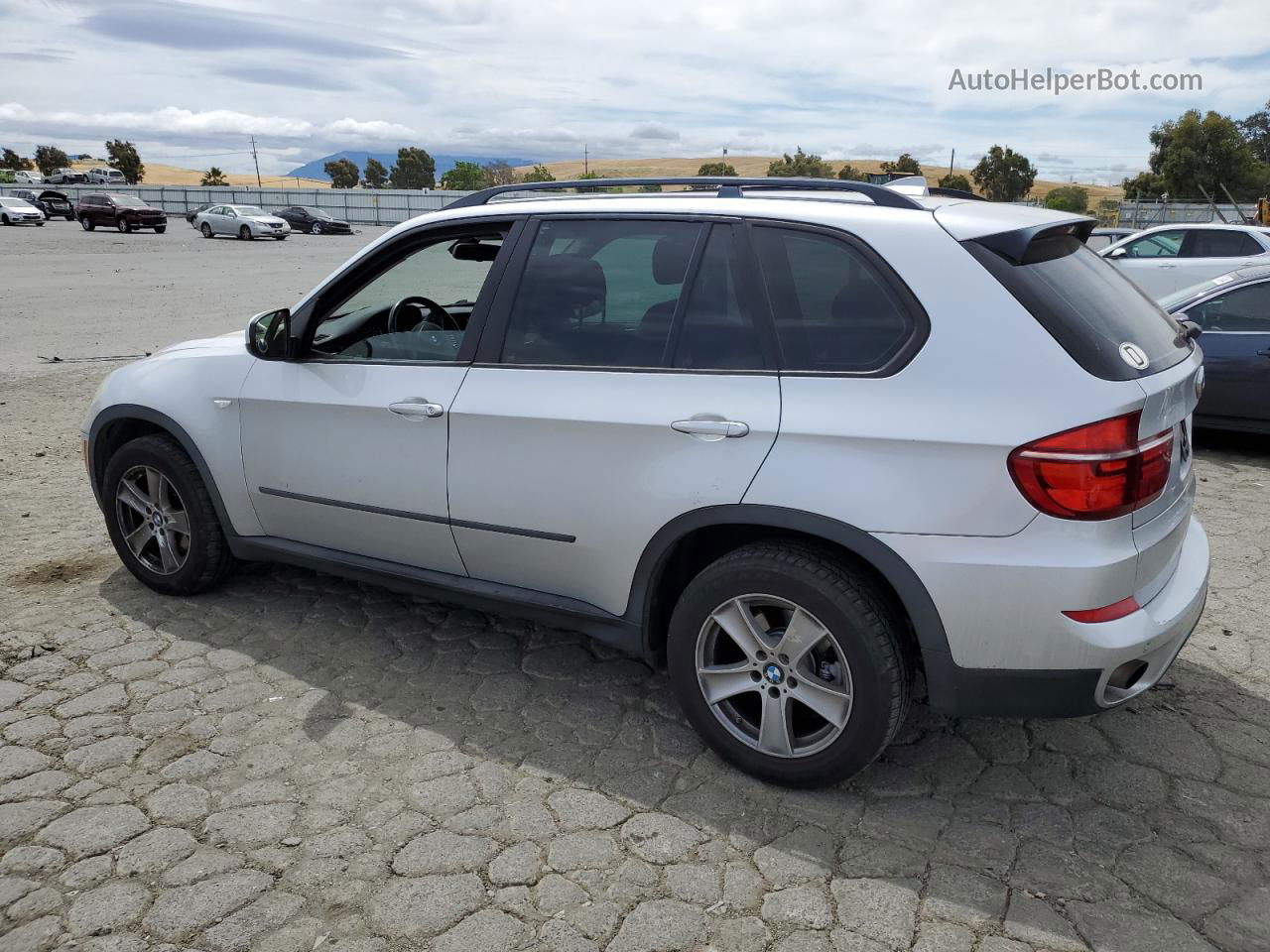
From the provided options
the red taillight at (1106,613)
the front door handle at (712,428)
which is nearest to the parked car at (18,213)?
the front door handle at (712,428)

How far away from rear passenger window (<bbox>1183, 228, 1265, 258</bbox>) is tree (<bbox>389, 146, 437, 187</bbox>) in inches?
4237

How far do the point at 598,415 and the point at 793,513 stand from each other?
736 mm

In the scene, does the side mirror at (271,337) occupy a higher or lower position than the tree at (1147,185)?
lower

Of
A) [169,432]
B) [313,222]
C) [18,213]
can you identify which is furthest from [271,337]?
[313,222]

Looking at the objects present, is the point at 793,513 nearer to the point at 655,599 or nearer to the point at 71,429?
the point at 655,599

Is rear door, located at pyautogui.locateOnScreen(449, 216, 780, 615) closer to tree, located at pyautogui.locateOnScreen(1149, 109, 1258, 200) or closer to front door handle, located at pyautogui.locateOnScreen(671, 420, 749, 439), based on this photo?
front door handle, located at pyautogui.locateOnScreen(671, 420, 749, 439)

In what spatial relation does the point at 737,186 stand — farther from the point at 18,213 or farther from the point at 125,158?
the point at 125,158

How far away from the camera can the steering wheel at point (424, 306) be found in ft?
14.2

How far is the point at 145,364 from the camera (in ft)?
15.3

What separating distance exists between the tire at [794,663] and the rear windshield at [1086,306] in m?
0.89

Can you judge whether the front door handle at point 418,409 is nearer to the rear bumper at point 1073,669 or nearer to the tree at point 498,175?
the rear bumper at point 1073,669

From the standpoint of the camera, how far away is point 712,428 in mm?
3115

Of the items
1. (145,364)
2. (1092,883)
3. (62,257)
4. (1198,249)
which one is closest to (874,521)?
(1092,883)

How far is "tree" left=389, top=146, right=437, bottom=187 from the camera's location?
114 metres
